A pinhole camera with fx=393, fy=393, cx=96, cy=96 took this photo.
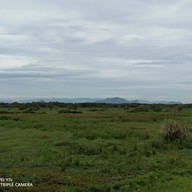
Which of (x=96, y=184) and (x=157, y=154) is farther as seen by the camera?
(x=157, y=154)

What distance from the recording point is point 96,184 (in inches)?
508

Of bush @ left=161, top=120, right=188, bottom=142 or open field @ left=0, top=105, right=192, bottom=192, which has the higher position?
bush @ left=161, top=120, right=188, bottom=142

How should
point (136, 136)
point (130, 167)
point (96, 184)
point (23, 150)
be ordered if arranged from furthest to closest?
1. point (136, 136)
2. point (23, 150)
3. point (130, 167)
4. point (96, 184)

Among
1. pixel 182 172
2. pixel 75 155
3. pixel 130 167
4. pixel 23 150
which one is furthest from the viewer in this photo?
pixel 23 150

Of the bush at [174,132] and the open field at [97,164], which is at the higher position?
the bush at [174,132]

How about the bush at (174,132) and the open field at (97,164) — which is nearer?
the open field at (97,164)

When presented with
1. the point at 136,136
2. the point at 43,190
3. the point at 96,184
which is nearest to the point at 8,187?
the point at 43,190

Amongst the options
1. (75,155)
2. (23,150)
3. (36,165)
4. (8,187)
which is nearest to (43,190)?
(8,187)

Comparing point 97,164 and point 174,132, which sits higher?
point 174,132

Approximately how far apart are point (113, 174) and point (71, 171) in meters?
1.66

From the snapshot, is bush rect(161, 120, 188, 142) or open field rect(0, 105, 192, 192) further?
bush rect(161, 120, 188, 142)

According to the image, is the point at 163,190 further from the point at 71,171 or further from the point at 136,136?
the point at 136,136

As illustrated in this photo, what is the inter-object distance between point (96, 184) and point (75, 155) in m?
6.40

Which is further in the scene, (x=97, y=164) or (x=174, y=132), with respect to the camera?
(x=174, y=132)
